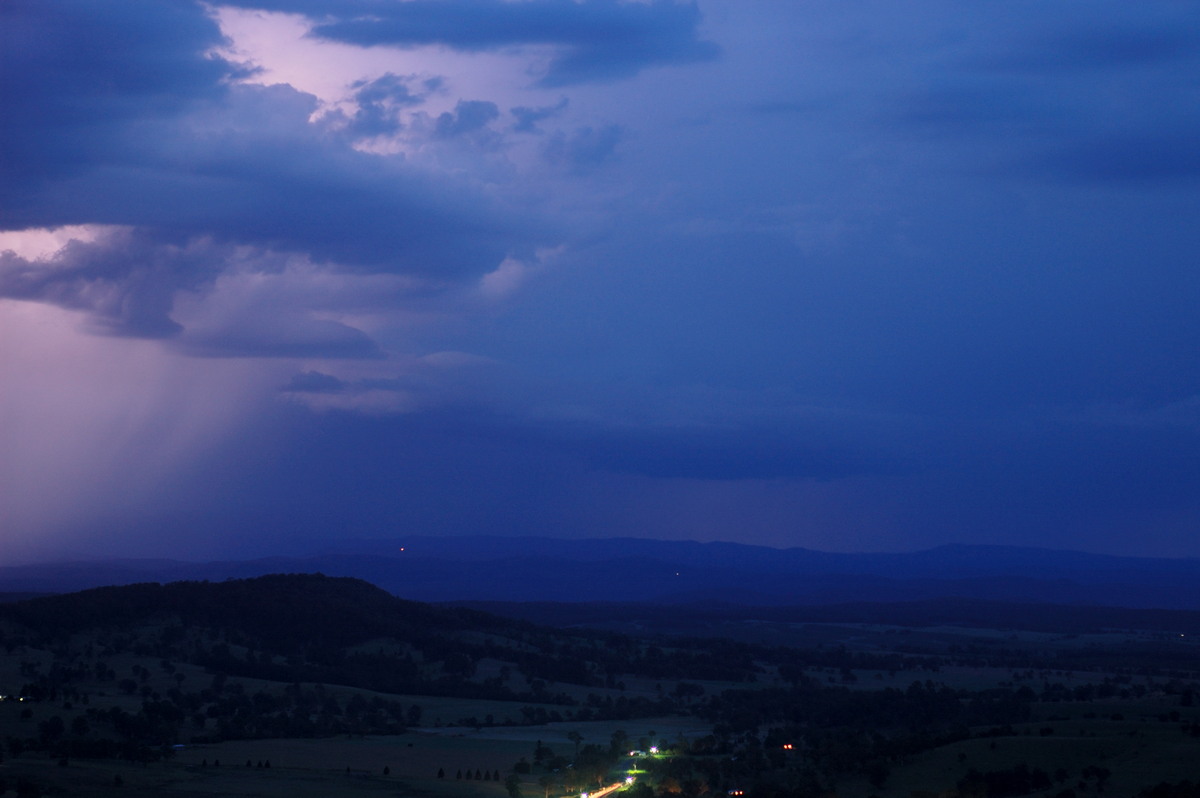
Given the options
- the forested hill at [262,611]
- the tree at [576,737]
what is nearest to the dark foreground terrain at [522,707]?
the forested hill at [262,611]

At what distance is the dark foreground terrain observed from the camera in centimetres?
4278

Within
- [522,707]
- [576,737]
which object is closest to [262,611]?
[522,707]

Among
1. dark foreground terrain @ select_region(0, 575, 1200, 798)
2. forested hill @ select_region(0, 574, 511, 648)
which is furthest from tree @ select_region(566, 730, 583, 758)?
forested hill @ select_region(0, 574, 511, 648)

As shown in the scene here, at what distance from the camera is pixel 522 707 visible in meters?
79.8

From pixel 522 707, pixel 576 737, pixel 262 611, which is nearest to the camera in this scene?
pixel 576 737

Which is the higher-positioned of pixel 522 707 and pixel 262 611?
pixel 262 611

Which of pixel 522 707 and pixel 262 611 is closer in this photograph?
pixel 522 707

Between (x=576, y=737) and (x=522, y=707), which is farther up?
(x=576, y=737)

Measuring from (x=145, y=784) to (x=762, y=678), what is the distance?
61.4m

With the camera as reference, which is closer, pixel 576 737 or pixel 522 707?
pixel 576 737

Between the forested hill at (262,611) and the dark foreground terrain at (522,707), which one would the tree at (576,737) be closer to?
the dark foreground terrain at (522,707)

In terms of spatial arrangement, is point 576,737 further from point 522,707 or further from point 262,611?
point 262,611

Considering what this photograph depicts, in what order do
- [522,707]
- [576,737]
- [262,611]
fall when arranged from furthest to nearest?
[262,611], [522,707], [576,737]

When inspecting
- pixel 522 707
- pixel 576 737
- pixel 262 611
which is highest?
pixel 262 611
